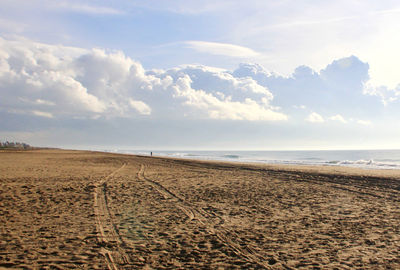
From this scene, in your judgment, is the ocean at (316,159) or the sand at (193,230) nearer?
the sand at (193,230)

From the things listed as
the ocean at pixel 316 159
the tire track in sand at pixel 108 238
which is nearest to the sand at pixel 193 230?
the tire track in sand at pixel 108 238

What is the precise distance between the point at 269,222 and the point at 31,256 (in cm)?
563

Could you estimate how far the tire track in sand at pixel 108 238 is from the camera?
5.41 meters

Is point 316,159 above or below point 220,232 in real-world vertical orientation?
above

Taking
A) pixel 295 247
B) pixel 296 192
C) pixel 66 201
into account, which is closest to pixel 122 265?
pixel 295 247

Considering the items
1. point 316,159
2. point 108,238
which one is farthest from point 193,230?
point 316,159

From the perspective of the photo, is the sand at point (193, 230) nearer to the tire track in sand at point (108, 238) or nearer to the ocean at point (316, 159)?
the tire track in sand at point (108, 238)

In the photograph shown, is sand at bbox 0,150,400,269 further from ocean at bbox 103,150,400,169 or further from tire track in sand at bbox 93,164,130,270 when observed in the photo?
ocean at bbox 103,150,400,169

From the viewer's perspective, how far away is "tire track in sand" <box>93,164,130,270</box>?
5405 millimetres

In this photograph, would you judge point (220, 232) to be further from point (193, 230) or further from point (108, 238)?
point (108, 238)

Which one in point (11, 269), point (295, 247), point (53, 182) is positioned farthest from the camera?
point (53, 182)

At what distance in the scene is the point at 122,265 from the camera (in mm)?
5203

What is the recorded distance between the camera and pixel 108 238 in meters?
6.66

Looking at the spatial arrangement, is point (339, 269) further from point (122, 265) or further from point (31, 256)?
point (31, 256)
